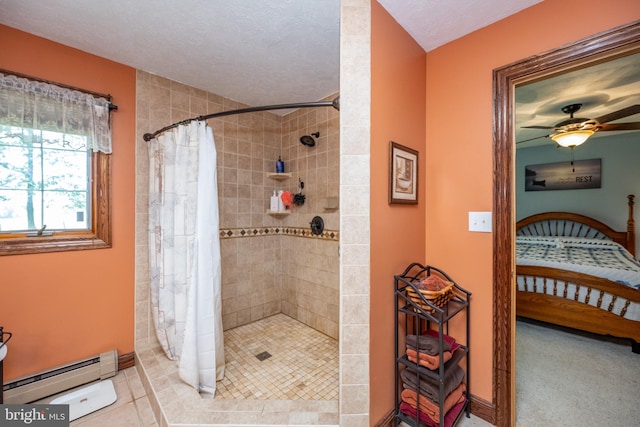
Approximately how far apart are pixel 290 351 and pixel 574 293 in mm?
2827

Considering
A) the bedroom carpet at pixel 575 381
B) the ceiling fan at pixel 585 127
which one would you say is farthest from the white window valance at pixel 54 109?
the ceiling fan at pixel 585 127

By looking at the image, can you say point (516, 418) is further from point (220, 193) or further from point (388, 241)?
point (220, 193)

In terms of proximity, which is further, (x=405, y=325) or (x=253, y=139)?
(x=253, y=139)

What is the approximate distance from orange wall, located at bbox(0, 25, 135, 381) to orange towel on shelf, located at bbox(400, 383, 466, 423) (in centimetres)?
210

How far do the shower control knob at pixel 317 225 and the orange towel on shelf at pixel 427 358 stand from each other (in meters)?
1.36

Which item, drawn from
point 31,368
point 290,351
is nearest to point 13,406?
point 31,368

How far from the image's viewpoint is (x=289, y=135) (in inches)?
112

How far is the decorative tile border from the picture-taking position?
2.39 m

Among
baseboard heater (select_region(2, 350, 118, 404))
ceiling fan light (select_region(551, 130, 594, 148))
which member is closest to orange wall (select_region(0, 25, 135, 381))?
baseboard heater (select_region(2, 350, 118, 404))

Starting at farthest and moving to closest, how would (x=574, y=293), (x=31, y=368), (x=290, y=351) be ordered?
(x=574, y=293), (x=290, y=351), (x=31, y=368)

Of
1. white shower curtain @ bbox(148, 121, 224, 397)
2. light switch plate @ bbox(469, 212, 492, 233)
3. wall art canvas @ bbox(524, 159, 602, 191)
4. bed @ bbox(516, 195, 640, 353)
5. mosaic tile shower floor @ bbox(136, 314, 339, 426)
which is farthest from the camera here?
wall art canvas @ bbox(524, 159, 602, 191)

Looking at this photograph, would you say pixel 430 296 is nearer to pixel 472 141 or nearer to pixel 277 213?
pixel 472 141

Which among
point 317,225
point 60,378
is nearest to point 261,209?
point 317,225

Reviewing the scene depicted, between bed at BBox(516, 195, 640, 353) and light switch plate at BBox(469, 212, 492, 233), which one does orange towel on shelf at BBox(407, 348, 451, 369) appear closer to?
A: light switch plate at BBox(469, 212, 492, 233)
